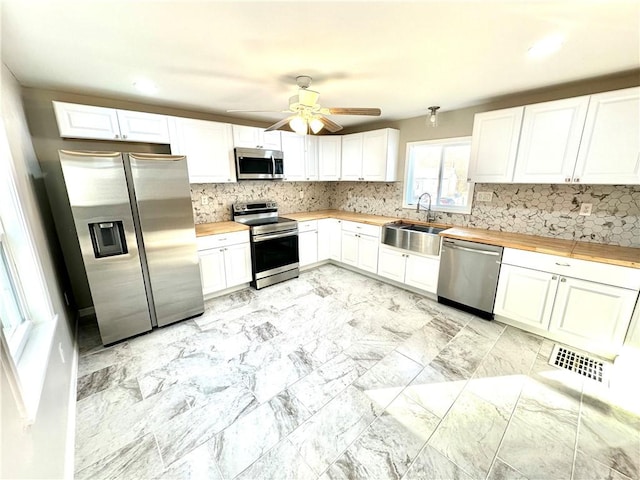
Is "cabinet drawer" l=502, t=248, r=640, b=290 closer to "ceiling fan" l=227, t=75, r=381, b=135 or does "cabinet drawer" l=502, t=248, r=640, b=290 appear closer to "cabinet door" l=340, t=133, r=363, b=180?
"ceiling fan" l=227, t=75, r=381, b=135

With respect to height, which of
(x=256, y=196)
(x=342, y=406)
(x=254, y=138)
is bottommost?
(x=342, y=406)

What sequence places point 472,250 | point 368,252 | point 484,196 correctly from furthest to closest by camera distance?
point 368,252, point 484,196, point 472,250

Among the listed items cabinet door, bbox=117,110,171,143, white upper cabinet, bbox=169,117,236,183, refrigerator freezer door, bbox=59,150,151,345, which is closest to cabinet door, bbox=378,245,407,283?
white upper cabinet, bbox=169,117,236,183

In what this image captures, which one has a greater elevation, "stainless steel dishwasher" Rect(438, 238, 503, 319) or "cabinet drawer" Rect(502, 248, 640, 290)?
"cabinet drawer" Rect(502, 248, 640, 290)

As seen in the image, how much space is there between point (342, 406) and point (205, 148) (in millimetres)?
3185

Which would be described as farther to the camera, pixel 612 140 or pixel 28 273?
pixel 612 140

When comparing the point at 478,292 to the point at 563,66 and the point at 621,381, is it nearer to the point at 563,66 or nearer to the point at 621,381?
the point at 621,381

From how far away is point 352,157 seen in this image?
4227mm

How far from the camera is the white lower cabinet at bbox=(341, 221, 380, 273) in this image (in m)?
3.85

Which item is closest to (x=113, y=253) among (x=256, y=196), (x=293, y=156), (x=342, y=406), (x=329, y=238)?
(x=256, y=196)

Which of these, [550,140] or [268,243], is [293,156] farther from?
[550,140]

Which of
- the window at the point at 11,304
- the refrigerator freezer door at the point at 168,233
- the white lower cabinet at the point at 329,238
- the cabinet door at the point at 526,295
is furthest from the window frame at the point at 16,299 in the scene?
the cabinet door at the point at 526,295

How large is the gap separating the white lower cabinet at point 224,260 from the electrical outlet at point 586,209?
379 cm

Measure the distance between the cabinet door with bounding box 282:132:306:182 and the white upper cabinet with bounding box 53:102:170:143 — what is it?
1638 mm
